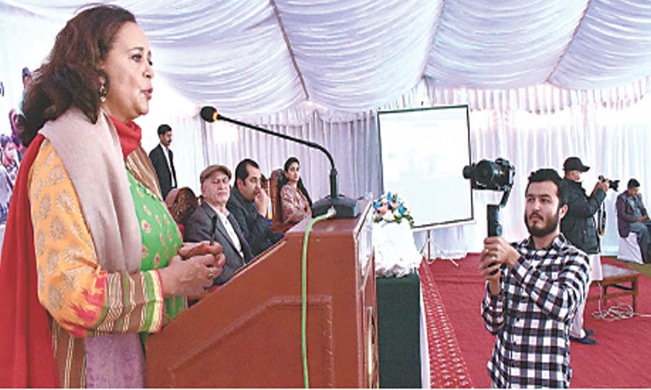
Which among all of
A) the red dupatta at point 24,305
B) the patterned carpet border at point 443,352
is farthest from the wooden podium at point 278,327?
the patterned carpet border at point 443,352

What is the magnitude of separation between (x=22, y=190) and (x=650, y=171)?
10657mm

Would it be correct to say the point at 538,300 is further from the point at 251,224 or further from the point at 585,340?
the point at 585,340

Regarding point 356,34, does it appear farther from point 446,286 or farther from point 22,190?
point 22,190

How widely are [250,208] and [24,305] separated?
360 cm

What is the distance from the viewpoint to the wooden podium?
3.06 ft

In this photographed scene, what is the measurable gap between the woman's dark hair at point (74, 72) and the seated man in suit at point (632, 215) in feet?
29.6

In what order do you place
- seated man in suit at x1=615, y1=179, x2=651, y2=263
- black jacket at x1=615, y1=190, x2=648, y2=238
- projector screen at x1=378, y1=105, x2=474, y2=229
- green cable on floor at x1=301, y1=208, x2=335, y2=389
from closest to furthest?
green cable on floor at x1=301, y1=208, x2=335, y2=389 < seated man in suit at x1=615, y1=179, x2=651, y2=263 < black jacket at x1=615, y1=190, x2=648, y2=238 < projector screen at x1=378, y1=105, x2=474, y2=229

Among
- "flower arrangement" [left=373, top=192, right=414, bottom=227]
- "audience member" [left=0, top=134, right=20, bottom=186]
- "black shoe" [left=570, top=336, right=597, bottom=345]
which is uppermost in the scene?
"audience member" [left=0, top=134, right=20, bottom=186]

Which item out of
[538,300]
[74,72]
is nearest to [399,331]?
[538,300]

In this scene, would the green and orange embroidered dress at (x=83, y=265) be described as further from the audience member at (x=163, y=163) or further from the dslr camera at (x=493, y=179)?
the audience member at (x=163, y=163)

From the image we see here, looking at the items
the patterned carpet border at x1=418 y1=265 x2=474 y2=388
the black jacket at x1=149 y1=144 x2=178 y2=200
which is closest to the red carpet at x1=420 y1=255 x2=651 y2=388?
the patterned carpet border at x1=418 y1=265 x2=474 y2=388

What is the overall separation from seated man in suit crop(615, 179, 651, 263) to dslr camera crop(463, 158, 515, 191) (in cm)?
793

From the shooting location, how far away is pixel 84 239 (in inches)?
37.7

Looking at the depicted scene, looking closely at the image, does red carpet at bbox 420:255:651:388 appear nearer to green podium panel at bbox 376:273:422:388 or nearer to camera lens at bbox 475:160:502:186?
green podium panel at bbox 376:273:422:388
